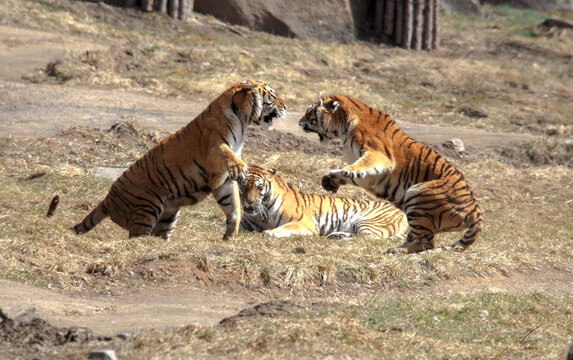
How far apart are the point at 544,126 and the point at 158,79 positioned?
21.6 feet

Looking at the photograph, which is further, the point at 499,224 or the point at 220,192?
the point at 499,224

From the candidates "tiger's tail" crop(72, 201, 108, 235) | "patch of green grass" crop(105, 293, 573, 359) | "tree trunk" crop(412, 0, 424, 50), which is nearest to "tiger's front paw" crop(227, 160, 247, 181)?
"tiger's tail" crop(72, 201, 108, 235)

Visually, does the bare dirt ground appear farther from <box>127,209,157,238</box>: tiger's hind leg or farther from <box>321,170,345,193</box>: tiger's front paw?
<box>127,209,157,238</box>: tiger's hind leg

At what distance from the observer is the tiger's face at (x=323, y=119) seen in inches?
319

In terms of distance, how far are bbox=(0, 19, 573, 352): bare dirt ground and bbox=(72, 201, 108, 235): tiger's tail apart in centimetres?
170

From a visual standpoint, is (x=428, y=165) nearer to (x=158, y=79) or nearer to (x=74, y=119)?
(x=74, y=119)

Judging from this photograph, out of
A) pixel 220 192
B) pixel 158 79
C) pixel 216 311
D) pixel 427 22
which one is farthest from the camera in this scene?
pixel 427 22

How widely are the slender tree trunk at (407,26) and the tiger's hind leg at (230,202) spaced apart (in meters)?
12.7

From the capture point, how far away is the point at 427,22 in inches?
776

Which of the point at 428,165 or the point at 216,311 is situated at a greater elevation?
the point at 428,165

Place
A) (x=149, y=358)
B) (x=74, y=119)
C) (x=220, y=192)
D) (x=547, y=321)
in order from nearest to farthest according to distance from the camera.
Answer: (x=149, y=358), (x=547, y=321), (x=220, y=192), (x=74, y=119)

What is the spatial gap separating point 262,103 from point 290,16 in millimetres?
11268

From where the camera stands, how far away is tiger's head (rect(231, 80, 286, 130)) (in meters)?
7.59

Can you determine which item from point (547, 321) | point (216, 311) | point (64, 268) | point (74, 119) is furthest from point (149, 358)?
point (74, 119)
